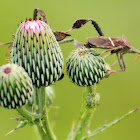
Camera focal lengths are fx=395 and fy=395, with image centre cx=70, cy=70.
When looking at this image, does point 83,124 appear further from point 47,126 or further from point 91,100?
point 47,126

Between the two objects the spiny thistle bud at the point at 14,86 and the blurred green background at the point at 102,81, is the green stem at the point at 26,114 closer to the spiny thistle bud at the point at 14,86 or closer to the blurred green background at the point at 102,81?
the spiny thistle bud at the point at 14,86

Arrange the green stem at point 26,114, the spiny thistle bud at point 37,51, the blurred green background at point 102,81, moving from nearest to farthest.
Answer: the spiny thistle bud at point 37,51 → the green stem at point 26,114 → the blurred green background at point 102,81

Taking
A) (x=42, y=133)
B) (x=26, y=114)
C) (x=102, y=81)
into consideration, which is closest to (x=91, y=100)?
(x=42, y=133)

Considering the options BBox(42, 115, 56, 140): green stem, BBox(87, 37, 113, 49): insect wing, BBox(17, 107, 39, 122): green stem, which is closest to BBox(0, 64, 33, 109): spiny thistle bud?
BBox(17, 107, 39, 122): green stem

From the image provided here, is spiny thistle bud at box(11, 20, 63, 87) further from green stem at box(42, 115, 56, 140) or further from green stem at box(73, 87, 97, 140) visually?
green stem at box(73, 87, 97, 140)

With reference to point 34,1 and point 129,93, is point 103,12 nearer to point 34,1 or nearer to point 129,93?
point 34,1

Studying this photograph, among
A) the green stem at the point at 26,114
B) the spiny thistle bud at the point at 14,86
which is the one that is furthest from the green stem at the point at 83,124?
the spiny thistle bud at the point at 14,86

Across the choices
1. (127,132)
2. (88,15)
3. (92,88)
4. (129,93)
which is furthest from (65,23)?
(92,88)
